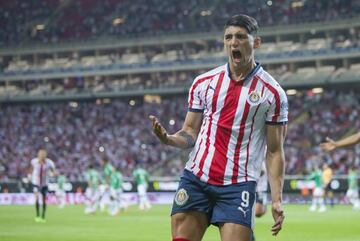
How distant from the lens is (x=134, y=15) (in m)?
76.5

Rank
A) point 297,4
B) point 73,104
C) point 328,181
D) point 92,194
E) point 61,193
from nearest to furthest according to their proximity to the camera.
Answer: point 92,194 → point 328,181 → point 61,193 → point 297,4 → point 73,104

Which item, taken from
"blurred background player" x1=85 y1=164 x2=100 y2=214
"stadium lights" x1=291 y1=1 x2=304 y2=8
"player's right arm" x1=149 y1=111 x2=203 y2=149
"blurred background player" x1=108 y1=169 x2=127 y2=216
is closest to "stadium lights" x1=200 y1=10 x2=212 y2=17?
"stadium lights" x1=291 y1=1 x2=304 y2=8

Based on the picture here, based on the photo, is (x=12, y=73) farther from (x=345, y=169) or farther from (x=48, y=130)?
(x=345, y=169)

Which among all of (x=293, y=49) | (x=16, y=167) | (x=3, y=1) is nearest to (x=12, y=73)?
(x=3, y=1)

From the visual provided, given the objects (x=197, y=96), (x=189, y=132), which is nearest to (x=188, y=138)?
(x=189, y=132)

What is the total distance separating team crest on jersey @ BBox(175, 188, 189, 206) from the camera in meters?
6.98

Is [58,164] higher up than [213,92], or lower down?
lower down

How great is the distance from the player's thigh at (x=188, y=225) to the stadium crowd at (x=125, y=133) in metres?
40.3

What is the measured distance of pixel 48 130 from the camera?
6881cm

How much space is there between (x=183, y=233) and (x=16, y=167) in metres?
54.6

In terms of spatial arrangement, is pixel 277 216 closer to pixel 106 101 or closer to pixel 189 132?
pixel 189 132

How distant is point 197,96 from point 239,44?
663mm

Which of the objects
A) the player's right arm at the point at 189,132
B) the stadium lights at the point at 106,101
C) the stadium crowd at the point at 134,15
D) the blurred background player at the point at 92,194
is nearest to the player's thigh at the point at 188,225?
the player's right arm at the point at 189,132

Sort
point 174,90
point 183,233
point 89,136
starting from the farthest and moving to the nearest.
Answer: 1. point 174,90
2. point 89,136
3. point 183,233
